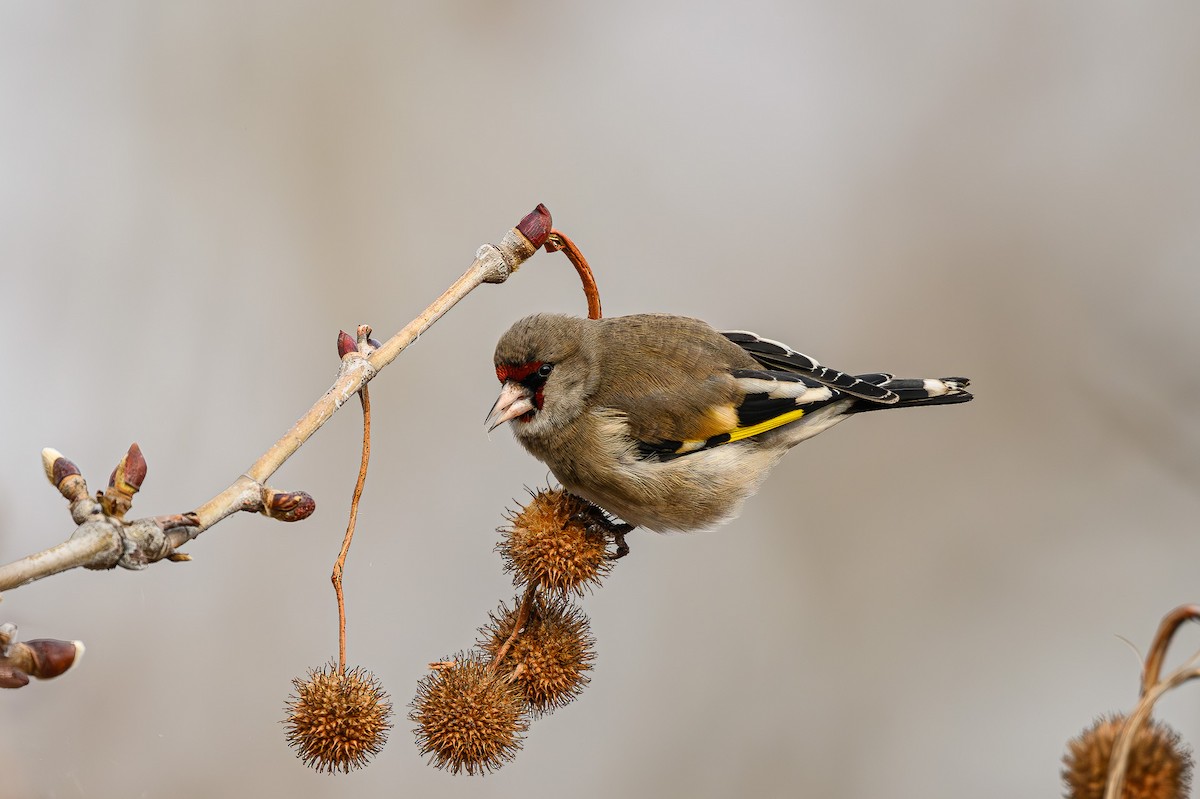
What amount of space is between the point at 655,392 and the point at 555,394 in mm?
258

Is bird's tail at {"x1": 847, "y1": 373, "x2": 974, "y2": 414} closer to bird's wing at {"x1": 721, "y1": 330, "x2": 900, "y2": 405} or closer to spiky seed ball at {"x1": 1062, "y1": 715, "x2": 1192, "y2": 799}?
bird's wing at {"x1": 721, "y1": 330, "x2": 900, "y2": 405}

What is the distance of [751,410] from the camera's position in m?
2.62

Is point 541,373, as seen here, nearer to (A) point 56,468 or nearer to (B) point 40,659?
(A) point 56,468

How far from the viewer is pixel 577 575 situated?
1.94m

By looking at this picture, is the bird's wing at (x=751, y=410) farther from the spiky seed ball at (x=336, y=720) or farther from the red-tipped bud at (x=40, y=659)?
the red-tipped bud at (x=40, y=659)

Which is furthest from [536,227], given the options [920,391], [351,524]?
[920,391]

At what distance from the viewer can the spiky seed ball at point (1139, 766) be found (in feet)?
3.67

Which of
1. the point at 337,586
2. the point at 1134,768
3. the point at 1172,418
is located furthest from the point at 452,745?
the point at 1172,418

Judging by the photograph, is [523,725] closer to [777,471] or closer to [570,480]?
[570,480]

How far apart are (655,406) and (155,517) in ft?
4.94

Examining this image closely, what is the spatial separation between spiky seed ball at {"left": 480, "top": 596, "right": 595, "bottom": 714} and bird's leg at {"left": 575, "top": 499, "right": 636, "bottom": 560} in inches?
8.9

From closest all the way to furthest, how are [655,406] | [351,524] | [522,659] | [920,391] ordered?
[351,524]
[522,659]
[655,406]
[920,391]

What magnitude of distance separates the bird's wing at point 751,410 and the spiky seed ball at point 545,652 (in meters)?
0.71

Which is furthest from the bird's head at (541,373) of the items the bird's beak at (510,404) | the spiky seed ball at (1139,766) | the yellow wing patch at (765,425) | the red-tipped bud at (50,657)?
the spiky seed ball at (1139,766)
